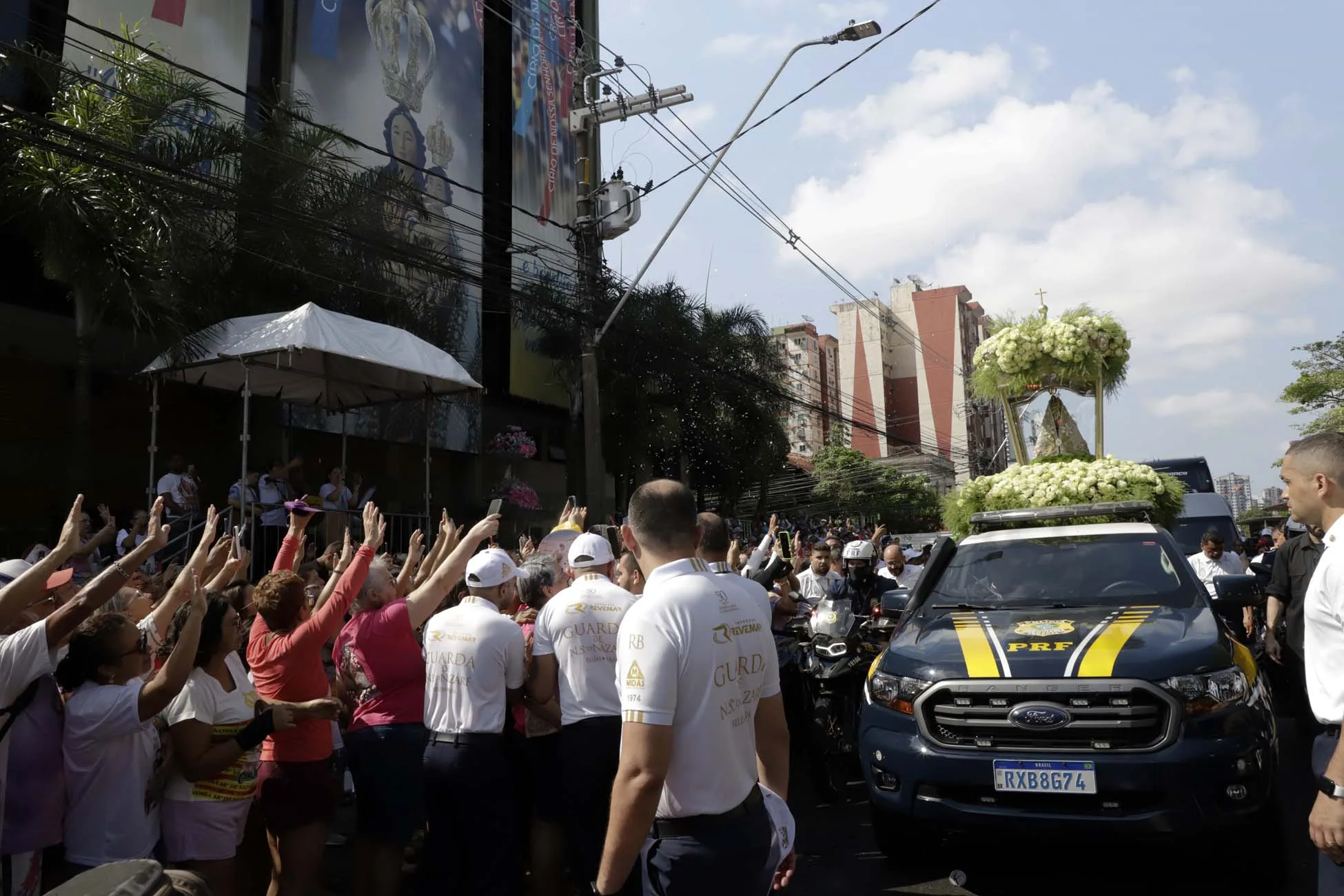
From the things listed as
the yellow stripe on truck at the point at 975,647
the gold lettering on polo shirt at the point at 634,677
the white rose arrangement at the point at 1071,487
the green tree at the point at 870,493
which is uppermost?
the green tree at the point at 870,493

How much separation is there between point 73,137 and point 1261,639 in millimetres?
13367

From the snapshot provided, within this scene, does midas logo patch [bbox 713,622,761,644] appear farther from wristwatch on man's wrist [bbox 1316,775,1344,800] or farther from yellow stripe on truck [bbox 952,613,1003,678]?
yellow stripe on truck [bbox 952,613,1003,678]

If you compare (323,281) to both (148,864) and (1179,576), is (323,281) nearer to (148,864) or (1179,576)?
(1179,576)

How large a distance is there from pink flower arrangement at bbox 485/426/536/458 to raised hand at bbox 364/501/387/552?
60.0 ft

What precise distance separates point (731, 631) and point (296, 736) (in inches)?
104

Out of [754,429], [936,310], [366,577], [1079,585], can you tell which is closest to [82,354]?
[366,577]

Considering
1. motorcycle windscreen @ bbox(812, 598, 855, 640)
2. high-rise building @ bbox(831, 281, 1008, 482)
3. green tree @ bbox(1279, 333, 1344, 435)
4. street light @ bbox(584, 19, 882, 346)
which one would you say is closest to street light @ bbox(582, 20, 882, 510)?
street light @ bbox(584, 19, 882, 346)

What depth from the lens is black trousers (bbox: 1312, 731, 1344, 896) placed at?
9.32 feet

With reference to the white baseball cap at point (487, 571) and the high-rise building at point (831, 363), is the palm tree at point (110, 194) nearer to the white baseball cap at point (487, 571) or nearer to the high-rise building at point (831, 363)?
the white baseball cap at point (487, 571)

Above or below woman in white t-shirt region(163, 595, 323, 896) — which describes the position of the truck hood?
above

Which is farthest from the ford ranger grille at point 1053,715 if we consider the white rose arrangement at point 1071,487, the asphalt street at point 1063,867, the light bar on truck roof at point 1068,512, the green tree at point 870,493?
the green tree at point 870,493

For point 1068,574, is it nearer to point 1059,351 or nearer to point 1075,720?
point 1075,720

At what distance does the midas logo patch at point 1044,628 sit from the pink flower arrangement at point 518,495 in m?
16.2

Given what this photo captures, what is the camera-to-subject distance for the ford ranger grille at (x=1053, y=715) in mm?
4395
